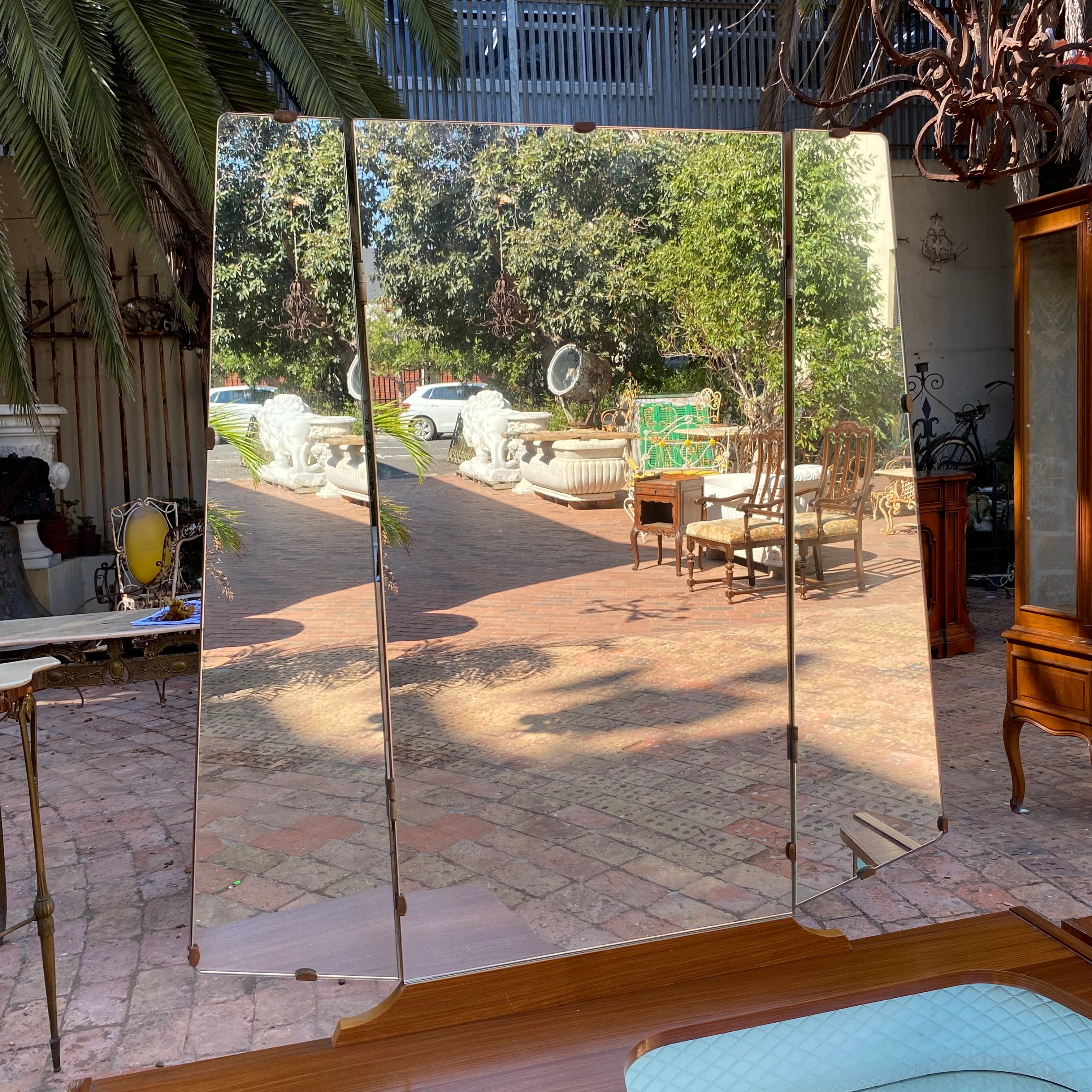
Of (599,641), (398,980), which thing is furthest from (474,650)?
(398,980)

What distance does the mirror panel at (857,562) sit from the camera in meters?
2.42

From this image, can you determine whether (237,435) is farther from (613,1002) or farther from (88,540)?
(88,540)

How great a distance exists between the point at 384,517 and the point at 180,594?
431cm

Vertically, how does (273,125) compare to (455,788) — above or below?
above

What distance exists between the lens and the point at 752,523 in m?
2.42

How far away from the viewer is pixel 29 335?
753cm

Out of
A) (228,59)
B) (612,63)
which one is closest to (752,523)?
(228,59)

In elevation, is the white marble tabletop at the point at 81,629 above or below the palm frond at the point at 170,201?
below

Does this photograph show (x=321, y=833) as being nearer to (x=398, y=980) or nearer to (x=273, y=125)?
(x=398, y=980)

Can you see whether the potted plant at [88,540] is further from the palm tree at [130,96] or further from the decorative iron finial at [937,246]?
the decorative iron finial at [937,246]

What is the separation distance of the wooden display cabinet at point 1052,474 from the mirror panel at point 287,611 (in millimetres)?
2400

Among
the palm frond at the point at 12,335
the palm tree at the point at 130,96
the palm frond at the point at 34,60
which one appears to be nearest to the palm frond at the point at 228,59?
the palm tree at the point at 130,96

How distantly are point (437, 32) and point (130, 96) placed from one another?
1.81m

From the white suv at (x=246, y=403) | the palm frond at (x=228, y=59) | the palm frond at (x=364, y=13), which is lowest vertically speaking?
the white suv at (x=246, y=403)
